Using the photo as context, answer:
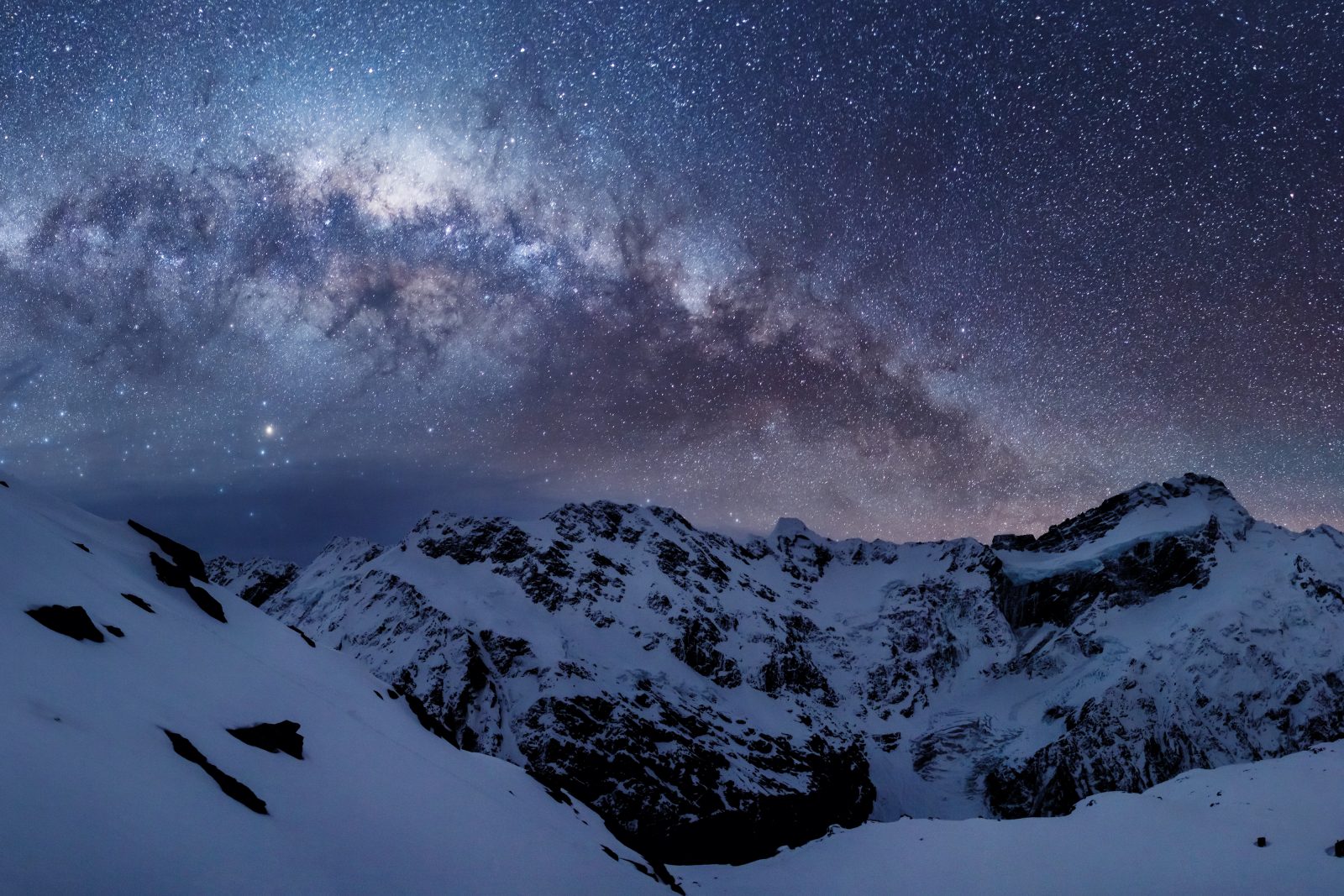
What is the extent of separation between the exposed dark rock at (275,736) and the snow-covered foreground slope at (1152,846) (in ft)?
70.2

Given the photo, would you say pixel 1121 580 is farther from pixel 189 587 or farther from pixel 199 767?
pixel 199 767

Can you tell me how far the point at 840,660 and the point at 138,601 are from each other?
163 m

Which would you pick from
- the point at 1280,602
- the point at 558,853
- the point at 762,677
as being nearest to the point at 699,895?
the point at 558,853

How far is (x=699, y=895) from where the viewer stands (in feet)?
125

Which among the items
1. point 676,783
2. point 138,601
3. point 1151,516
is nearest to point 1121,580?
point 1151,516

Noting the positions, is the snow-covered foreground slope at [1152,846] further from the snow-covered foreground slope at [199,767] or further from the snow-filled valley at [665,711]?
the snow-covered foreground slope at [199,767]

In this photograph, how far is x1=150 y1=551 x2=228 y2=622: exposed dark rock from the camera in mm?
21281

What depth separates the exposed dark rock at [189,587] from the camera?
21.3 m

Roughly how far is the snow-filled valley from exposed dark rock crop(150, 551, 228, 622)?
0.28ft

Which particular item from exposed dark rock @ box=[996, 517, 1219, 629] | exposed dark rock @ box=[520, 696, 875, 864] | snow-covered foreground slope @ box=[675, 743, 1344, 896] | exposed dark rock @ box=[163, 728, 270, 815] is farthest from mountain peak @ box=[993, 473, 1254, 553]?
exposed dark rock @ box=[163, 728, 270, 815]

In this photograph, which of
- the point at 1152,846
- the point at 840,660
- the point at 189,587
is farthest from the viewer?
the point at 840,660

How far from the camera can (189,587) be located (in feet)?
70.5

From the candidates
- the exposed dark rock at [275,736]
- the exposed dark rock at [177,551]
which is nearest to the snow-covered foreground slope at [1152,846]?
the exposed dark rock at [275,736]

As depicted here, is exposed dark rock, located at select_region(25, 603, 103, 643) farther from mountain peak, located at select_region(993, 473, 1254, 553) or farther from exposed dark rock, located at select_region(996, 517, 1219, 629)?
mountain peak, located at select_region(993, 473, 1254, 553)
